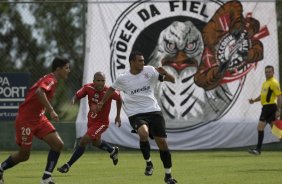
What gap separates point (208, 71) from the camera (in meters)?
23.5

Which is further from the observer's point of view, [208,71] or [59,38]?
[59,38]

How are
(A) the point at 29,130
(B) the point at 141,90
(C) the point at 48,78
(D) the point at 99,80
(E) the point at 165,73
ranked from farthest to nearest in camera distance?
1. (D) the point at 99,80
2. (B) the point at 141,90
3. (E) the point at 165,73
4. (A) the point at 29,130
5. (C) the point at 48,78

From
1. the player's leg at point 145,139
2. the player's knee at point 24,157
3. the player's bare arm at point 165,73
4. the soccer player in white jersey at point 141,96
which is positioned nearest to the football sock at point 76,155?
the player's leg at point 145,139

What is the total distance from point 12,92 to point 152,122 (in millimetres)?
9410

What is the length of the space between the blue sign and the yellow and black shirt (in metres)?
5.99

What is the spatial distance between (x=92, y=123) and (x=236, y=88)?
6.71 meters

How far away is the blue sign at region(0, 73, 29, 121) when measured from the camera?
23344 mm

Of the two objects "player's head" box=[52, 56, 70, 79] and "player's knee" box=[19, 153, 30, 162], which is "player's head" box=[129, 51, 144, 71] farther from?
"player's knee" box=[19, 153, 30, 162]

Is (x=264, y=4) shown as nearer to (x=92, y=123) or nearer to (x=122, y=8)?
(x=122, y=8)

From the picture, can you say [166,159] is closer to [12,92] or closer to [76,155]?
[76,155]

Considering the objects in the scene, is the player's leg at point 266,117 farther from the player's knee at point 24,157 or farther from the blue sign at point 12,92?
the player's knee at point 24,157

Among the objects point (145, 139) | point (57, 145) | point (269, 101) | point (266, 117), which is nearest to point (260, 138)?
point (266, 117)

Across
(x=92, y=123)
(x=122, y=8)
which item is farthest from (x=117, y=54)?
(x=92, y=123)

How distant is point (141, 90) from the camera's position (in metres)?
15.0
